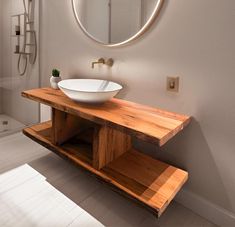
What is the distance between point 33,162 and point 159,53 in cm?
148

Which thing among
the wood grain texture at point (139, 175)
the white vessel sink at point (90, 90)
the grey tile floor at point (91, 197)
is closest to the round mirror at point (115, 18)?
A: the white vessel sink at point (90, 90)

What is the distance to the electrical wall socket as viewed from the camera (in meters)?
1.55

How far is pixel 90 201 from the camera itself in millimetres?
1696

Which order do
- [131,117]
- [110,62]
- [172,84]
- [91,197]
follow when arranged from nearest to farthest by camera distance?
[131,117] < [172,84] < [91,197] < [110,62]

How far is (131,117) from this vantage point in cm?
144

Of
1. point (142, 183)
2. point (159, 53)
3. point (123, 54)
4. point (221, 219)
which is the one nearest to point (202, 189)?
point (221, 219)

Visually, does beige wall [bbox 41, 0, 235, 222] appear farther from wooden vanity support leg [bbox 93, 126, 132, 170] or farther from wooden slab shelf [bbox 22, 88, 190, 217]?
wooden vanity support leg [bbox 93, 126, 132, 170]

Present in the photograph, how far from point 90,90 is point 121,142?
1.67ft

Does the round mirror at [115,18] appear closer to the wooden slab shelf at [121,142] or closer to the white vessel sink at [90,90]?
the white vessel sink at [90,90]

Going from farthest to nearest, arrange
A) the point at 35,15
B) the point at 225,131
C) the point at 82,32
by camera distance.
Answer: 1. the point at 35,15
2. the point at 82,32
3. the point at 225,131

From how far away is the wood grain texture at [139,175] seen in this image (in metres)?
1.34

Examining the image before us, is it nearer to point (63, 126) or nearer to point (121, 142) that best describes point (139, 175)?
point (121, 142)

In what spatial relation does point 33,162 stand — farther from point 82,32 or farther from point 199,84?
point 199,84

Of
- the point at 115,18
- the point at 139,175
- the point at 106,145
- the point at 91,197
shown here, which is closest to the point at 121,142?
the point at 106,145
